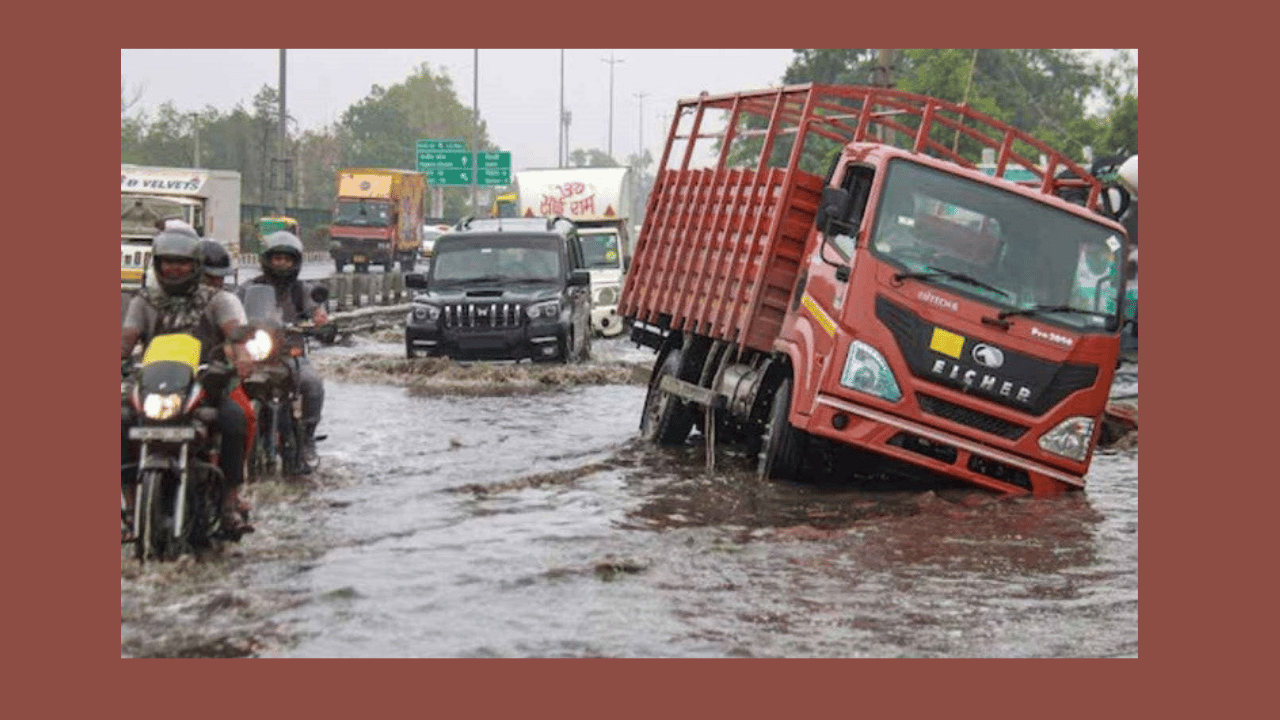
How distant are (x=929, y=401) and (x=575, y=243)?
15.1 metres

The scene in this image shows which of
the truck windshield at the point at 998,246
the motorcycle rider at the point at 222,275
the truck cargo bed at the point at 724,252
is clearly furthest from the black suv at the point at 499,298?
the motorcycle rider at the point at 222,275

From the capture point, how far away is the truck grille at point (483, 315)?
79.4 ft

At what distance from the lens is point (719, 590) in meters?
9.57

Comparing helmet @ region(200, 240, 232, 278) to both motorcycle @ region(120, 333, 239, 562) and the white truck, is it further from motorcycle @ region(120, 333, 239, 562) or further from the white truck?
the white truck

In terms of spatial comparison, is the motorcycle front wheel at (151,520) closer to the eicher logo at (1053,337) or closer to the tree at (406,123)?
the eicher logo at (1053,337)

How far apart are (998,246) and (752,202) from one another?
283 centimetres

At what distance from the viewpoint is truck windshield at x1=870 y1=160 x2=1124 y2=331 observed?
1295 centimetres

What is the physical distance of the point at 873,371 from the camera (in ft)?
42.0

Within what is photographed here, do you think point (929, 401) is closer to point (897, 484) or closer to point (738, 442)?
point (897, 484)

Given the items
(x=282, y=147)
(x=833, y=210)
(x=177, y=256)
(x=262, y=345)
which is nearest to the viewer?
(x=177, y=256)

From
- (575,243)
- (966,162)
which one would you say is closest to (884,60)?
(575,243)

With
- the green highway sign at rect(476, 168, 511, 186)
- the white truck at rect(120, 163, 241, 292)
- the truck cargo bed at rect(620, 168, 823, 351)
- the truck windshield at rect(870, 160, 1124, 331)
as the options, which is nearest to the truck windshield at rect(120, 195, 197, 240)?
the white truck at rect(120, 163, 241, 292)

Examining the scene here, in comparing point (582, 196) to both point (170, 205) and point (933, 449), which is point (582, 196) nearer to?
point (170, 205)

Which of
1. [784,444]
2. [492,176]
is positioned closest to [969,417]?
[784,444]
